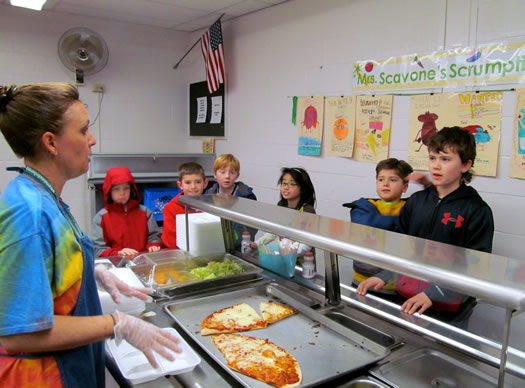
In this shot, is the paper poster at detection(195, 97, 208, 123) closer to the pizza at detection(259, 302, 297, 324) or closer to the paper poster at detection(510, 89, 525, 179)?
the paper poster at detection(510, 89, 525, 179)

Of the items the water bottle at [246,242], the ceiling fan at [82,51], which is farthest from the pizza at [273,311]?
the ceiling fan at [82,51]

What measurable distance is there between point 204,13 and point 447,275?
166 inches

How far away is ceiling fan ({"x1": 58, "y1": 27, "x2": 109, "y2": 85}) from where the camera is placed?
445 centimetres

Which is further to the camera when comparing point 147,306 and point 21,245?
point 147,306

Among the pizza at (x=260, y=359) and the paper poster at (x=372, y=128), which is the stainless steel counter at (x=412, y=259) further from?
the paper poster at (x=372, y=128)

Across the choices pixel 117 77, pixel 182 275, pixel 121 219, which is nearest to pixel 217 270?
pixel 182 275

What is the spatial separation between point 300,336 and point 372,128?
2108 millimetres

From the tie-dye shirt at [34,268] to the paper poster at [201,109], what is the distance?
13.9 ft

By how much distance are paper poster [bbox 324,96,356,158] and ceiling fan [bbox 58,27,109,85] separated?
105 inches

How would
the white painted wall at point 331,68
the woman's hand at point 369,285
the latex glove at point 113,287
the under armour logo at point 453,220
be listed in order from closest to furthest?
the latex glove at point 113,287, the woman's hand at point 369,285, the under armour logo at point 453,220, the white painted wall at point 331,68

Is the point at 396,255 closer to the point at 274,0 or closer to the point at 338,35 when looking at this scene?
the point at 338,35

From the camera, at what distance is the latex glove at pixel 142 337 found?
3.22 ft

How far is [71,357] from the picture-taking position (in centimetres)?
104

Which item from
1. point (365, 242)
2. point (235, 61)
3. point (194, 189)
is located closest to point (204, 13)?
point (235, 61)
